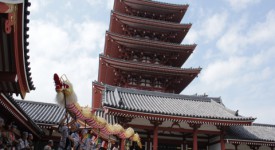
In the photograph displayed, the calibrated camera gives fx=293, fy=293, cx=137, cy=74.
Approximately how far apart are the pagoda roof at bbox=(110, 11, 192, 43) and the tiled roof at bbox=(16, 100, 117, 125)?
8938 mm

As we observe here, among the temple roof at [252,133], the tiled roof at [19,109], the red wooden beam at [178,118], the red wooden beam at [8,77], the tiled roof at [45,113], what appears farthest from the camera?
the temple roof at [252,133]

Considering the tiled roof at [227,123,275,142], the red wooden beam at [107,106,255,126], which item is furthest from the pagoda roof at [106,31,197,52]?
the red wooden beam at [107,106,255,126]

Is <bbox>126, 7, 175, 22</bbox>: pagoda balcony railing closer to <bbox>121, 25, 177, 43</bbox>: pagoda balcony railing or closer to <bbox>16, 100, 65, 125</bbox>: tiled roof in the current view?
<bbox>121, 25, 177, 43</bbox>: pagoda balcony railing

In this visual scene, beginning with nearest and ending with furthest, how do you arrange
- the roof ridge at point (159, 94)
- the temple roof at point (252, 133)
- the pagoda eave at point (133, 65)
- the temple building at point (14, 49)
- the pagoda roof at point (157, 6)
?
the temple building at point (14, 49) < the temple roof at point (252, 133) < the roof ridge at point (159, 94) < the pagoda eave at point (133, 65) < the pagoda roof at point (157, 6)

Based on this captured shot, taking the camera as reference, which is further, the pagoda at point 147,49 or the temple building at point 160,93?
the pagoda at point 147,49

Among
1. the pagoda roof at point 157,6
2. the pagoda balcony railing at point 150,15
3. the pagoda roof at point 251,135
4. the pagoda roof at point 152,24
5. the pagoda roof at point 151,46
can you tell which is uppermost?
the pagoda roof at point 157,6

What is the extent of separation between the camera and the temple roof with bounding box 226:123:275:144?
709 inches

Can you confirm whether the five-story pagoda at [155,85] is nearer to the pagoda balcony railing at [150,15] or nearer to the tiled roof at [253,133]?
the pagoda balcony railing at [150,15]

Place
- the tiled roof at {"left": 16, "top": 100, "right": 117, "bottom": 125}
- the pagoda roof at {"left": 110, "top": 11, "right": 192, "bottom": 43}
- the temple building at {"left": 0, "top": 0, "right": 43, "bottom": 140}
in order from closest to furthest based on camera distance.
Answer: the temple building at {"left": 0, "top": 0, "right": 43, "bottom": 140} < the tiled roof at {"left": 16, "top": 100, "right": 117, "bottom": 125} < the pagoda roof at {"left": 110, "top": 11, "right": 192, "bottom": 43}

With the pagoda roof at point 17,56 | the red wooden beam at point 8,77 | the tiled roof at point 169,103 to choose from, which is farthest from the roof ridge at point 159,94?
the red wooden beam at point 8,77

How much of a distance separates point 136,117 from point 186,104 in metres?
5.42

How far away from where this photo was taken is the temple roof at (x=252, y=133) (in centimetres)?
1802

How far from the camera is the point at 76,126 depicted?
26.5ft

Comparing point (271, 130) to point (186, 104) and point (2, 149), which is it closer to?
point (186, 104)
